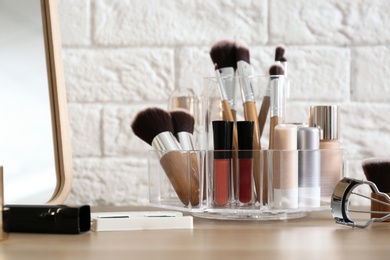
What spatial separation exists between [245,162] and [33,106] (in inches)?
→ 14.1

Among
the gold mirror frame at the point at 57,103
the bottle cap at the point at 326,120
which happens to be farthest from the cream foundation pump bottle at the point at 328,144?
the gold mirror frame at the point at 57,103

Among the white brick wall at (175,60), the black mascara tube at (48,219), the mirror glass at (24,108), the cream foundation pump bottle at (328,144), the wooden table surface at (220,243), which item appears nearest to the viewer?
the wooden table surface at (220,243)

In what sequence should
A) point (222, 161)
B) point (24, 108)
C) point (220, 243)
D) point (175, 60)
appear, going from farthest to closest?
point (175, 60) < point (24, 108) < point (222, 161) < point (220, 243)

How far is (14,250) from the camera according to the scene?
624 mm

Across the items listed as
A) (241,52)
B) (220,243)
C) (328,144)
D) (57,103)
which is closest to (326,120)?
(328,144)

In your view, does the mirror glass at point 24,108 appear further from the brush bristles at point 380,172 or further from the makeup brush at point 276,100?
the brush bristles at point 380,172

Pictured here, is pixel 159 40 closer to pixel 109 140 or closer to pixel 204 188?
pixel 109 140

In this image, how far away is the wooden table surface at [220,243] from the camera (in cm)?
59

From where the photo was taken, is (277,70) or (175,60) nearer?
(277,70)

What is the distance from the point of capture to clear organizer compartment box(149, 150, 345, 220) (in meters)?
0.77

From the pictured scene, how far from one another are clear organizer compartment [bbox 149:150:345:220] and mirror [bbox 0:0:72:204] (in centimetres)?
21

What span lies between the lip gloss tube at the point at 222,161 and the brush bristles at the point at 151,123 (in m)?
0.07

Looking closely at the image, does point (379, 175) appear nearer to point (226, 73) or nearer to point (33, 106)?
point (226, 73)

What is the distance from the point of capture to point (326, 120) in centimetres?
83
